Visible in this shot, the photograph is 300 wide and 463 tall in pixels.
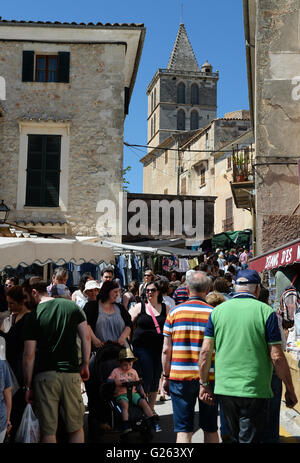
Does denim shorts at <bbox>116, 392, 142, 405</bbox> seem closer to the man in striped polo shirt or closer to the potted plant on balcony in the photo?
the man in striped polo shirt

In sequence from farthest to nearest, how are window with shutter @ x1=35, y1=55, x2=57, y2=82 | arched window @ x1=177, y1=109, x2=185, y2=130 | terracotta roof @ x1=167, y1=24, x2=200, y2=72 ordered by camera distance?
terracotta roof @ x1=167, y1=24, x2=200, y2=72 < arched window @ x1=177, y1=109, x2=185, y2=130 < window with shutter @ x1=35, y1=55, x2=57, y2=82

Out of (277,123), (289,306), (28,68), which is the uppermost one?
(28,68)

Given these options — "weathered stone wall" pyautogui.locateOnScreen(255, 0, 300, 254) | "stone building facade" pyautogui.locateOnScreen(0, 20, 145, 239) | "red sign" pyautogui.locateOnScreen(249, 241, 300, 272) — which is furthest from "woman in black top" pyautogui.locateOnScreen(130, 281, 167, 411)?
"stone building facade" pyautogui.locateOnScreen(0, 20, 145, 239)

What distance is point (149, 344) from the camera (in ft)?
20.7

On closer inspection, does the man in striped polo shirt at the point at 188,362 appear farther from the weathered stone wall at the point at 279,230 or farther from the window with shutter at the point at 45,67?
the window with shutter at the point at 45,67

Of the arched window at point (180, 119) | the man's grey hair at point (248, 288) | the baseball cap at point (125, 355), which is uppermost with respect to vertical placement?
the arched window at point (180, 119)

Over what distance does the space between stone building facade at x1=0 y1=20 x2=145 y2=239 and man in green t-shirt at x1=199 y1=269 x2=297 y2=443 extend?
12401 millimetres

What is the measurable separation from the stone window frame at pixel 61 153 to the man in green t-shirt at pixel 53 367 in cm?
1173

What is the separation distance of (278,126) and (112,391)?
991cm

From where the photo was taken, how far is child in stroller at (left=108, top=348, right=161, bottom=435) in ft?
17.8

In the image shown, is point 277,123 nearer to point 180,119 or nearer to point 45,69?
point 45,69

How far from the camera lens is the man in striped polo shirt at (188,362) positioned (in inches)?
176

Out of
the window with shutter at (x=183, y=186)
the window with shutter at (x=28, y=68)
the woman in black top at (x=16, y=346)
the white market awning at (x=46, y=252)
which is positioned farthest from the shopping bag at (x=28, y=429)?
the window with shutter at (x=183, y=186)

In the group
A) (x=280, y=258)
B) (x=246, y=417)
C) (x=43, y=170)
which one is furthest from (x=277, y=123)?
(x=246, y=417)
